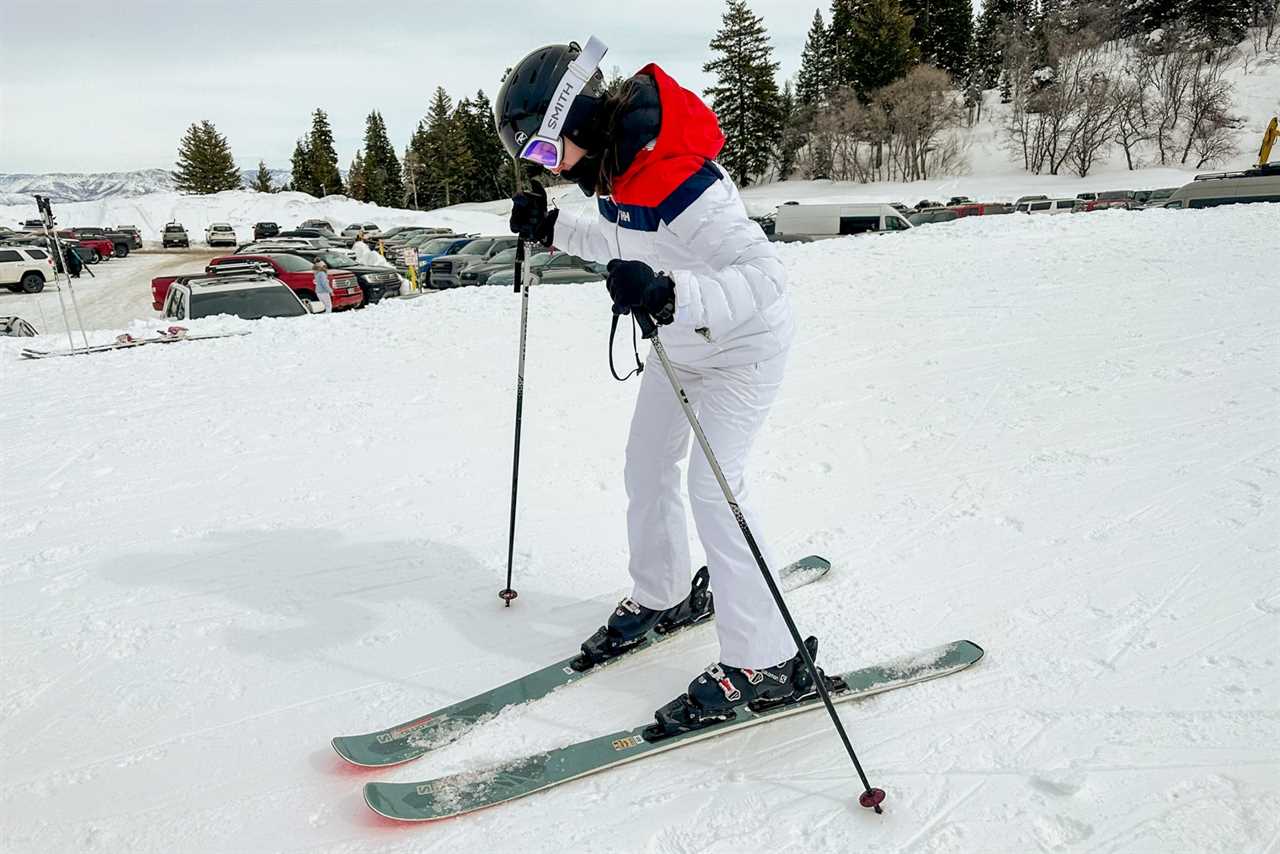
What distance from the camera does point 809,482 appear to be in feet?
15.6

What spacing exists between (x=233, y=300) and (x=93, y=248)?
2905 centimetres

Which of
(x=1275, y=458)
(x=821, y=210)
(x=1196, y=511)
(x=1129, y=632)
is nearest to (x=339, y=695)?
(x=1129, y=632)

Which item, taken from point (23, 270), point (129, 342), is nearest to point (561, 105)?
point (129, 342)

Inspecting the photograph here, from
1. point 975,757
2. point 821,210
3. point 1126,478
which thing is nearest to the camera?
point 975,757

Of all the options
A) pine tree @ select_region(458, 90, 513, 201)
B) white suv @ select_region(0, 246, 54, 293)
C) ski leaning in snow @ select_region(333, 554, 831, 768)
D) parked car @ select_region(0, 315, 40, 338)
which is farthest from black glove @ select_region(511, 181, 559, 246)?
pine tree @ select_region(458, 90, 513, 201)

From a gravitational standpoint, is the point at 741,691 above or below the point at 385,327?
below

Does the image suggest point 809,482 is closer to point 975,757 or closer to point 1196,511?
point 1196,511

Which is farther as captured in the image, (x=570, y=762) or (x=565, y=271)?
(x=565, y=271)

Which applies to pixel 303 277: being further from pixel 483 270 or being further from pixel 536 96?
pixel 536 96

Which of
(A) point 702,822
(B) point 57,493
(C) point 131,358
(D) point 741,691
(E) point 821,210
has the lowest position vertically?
(A) point 702,822

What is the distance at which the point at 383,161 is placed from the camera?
3000 inches

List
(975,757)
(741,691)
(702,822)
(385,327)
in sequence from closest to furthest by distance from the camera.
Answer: (702,822), (975,757), (741,691), (385,327)

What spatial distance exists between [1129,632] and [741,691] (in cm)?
157

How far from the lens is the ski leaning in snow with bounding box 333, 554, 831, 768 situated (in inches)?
102
